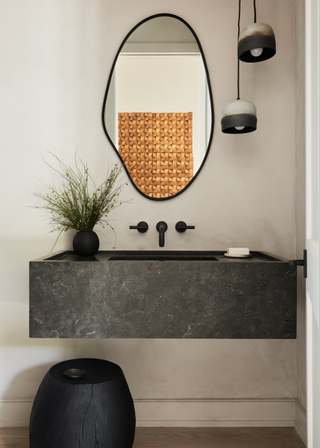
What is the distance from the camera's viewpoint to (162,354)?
1.94 meters

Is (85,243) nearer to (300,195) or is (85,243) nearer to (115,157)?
(115,157)

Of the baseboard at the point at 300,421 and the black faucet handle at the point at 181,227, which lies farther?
the black faucet handle at the point at 181,227

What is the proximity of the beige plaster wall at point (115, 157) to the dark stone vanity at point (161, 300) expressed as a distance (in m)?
→ 0.53

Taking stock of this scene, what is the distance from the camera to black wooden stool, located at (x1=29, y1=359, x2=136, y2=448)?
4.64 ft

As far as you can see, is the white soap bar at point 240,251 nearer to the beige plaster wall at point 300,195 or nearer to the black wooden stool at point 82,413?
the beige plaster wall at point 300,195

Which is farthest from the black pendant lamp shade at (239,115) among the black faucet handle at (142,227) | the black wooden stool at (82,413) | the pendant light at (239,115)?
the black wooden stool at (82,413)

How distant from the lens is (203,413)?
190 cm

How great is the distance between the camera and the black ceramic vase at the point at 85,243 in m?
1.71

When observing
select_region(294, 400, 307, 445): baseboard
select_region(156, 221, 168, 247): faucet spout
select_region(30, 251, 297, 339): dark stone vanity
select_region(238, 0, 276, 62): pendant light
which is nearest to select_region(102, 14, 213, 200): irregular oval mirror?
select_region(156, 221, 168, 247): faucet spout

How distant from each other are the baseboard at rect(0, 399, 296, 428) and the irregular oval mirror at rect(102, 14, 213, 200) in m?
1.18

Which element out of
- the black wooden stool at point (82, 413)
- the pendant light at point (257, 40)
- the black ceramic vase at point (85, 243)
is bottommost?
the black wooden stool at point (82, 413)

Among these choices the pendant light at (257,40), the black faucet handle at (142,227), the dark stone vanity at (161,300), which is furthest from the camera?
the black faucet handle at (142,227)

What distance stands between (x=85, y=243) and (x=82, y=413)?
2.48 feet

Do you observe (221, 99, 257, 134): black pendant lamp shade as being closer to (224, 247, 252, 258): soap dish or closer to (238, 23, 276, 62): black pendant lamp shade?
(238, 23, 276, 62): black pendant lamp shade
